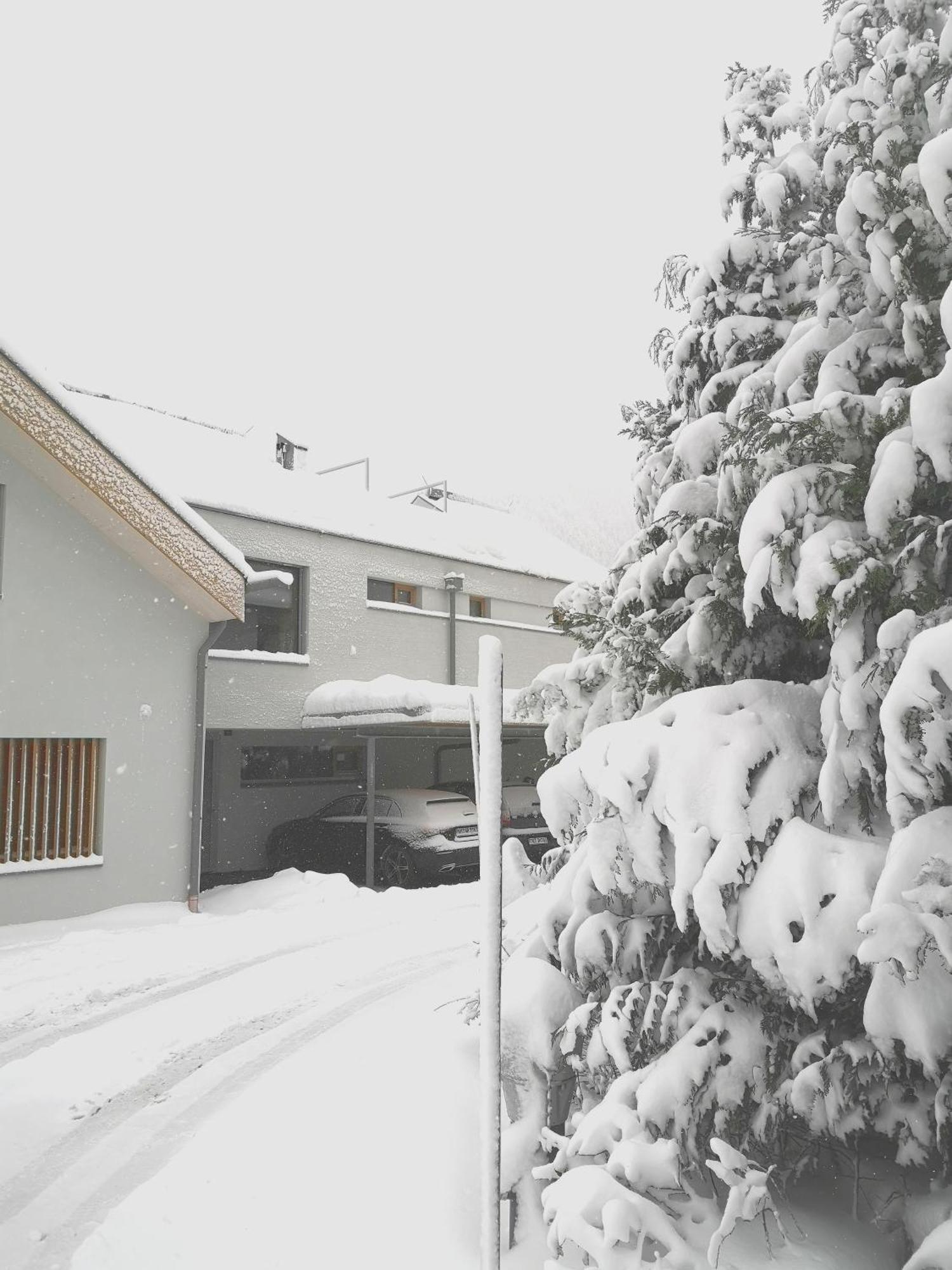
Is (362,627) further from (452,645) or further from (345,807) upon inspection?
(345,807)

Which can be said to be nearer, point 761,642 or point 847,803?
point 847,803

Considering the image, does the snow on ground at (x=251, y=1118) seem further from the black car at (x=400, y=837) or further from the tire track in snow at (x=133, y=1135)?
the black car at (x=400, y=837)

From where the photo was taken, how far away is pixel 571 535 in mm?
51812

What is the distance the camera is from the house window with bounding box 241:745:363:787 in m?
16.6

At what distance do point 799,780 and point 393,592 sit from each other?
1306 cm

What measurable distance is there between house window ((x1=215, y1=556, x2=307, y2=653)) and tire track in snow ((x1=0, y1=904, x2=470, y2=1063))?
19.7ft

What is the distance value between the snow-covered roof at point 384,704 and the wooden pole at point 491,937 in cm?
917

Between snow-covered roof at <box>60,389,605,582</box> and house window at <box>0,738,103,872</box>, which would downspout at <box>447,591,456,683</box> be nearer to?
snow-covered roof at <box>60,389,605,582</box>

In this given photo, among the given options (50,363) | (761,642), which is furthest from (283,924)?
(50,363)

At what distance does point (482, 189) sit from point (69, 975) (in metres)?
159

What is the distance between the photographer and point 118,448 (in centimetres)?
973

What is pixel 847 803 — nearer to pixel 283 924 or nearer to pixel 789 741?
pixel 789 741

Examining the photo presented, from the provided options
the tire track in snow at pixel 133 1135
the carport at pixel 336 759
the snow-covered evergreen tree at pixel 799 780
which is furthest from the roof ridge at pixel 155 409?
the snow-covered evergreen tree at pixel 799 780

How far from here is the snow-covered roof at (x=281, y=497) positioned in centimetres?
1382
